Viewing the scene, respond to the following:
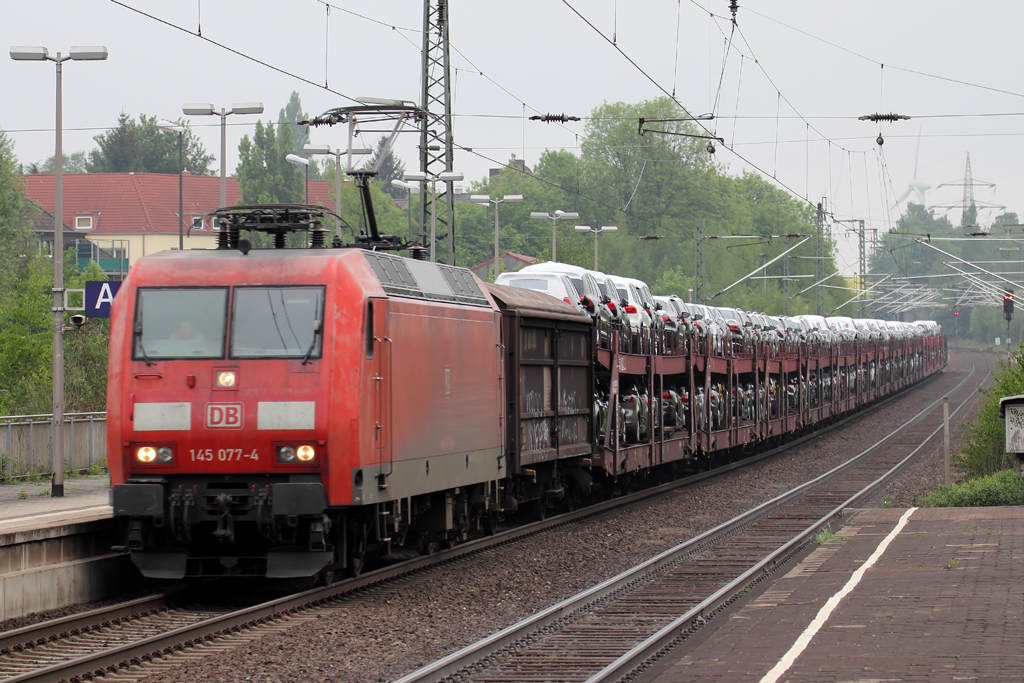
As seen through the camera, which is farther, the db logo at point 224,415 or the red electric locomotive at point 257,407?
the db logo at point 224,415

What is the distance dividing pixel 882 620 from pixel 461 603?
3.86m

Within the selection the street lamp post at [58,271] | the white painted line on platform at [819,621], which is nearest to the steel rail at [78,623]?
the white painted line on platform at [819,621]

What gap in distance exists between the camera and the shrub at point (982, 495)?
1911 centimetres

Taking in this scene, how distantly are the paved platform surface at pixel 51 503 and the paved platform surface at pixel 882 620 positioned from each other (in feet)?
20.2

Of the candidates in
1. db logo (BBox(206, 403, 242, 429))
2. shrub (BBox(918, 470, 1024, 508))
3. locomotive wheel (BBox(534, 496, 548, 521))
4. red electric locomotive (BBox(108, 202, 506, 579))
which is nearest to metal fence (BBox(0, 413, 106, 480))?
locomotive wheel (BBox(534, 496, 548, 521))

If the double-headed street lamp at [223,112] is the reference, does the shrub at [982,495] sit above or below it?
below

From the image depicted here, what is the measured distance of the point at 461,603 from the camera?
1184 cm

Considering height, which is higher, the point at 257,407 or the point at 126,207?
the point at 126,207

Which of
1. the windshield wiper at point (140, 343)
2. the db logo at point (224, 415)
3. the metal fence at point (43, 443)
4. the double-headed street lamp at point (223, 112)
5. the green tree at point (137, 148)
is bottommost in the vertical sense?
the metal fence at point (43, 443)

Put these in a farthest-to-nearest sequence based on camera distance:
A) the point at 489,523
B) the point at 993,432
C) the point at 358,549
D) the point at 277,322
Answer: the point at 993,432 < the point at 489,523 < the point at 358,549 < the point at 277,322

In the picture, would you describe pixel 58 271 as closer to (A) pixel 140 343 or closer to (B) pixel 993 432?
(A) pixel 140 343

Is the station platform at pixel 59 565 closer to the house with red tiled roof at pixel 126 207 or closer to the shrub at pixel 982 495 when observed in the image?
Answer: the shrub at pixel 982 495

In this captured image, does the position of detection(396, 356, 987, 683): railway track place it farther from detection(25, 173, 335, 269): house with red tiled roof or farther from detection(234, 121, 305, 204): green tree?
detection(234, 121, 305, 204): green tree

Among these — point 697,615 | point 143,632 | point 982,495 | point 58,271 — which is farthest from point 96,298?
point 982,495
